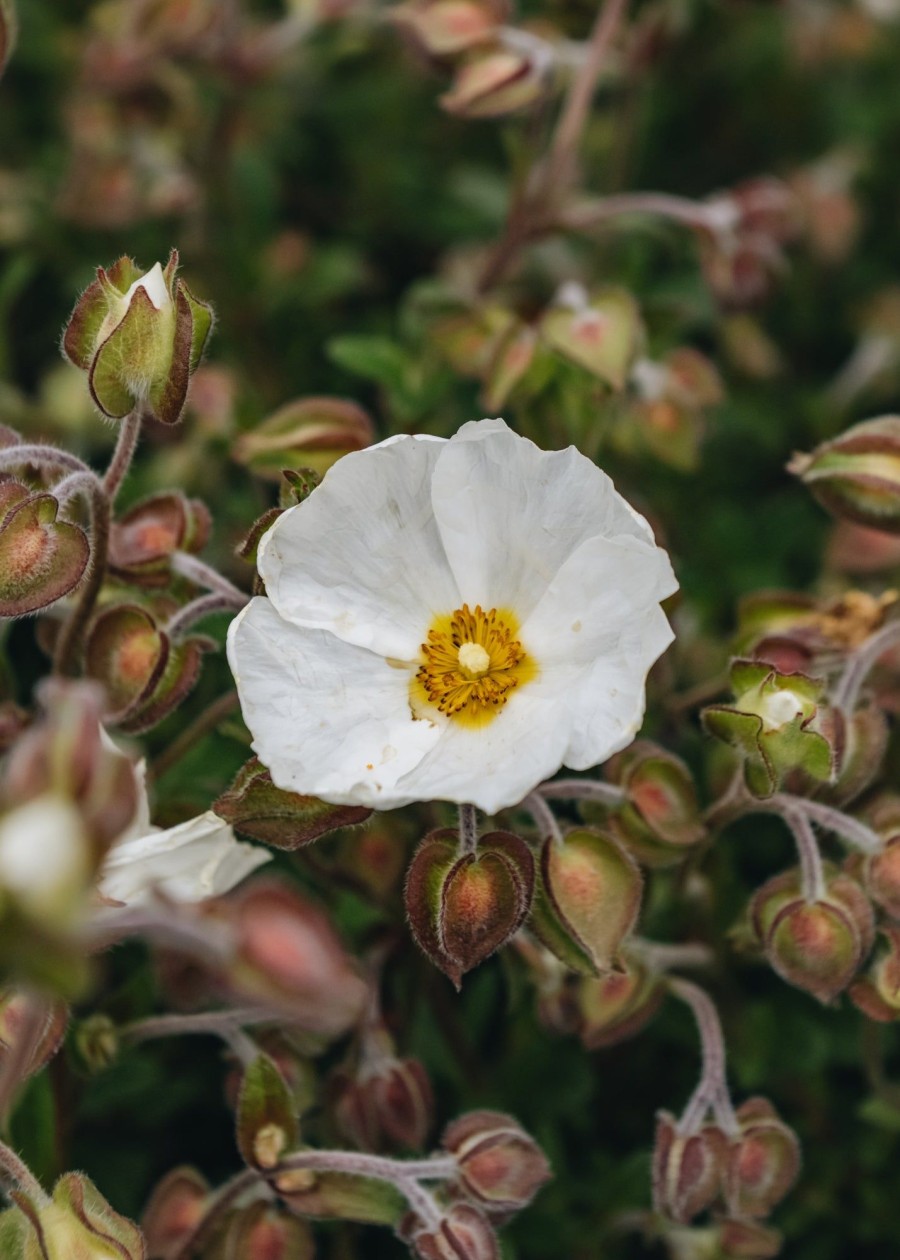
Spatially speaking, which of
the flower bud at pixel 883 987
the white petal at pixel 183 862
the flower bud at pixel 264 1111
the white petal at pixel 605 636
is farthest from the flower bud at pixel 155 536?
the flower bud at pixel 883 987

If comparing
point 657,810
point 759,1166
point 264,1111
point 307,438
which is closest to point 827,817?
point 657,810

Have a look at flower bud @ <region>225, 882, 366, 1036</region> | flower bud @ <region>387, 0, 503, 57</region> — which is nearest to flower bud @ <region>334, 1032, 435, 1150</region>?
flower bud @ <region>225, 882, 366, 1036</region>

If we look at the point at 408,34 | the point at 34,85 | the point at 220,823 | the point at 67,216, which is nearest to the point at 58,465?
the point at 220,823

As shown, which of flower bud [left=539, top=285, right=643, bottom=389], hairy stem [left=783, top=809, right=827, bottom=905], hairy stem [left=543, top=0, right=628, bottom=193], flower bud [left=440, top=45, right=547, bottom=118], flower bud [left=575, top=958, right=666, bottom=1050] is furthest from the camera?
hairy stem [left=543, top=0, right=628, bottom=193]

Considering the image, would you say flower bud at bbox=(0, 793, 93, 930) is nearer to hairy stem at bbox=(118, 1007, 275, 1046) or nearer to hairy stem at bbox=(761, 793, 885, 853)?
hairy stem at bbox=(118, 1007, 275, 1046)

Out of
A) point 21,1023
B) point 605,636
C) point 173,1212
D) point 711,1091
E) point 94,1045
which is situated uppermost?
point 605,636

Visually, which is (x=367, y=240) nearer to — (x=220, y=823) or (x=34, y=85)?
(x=34, y=85)

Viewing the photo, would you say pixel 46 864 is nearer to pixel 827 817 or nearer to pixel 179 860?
pixel 179 860
